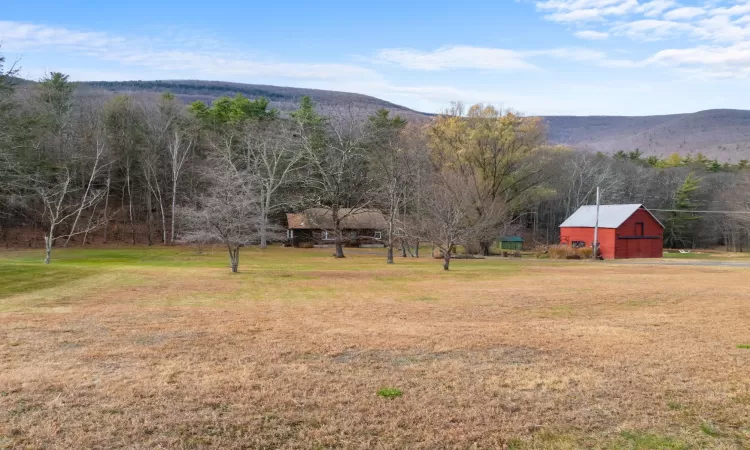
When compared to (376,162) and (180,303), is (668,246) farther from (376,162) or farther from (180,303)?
(180,303)

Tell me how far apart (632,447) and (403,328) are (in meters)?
7.10

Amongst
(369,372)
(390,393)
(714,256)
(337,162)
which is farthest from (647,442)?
(714,256)

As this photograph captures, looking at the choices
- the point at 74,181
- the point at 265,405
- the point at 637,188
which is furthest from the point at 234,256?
the point at 637,188

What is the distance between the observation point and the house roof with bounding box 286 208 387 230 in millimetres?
56438

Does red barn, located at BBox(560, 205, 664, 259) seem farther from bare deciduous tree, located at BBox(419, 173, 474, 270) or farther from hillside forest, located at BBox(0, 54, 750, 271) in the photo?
bare deciduous tree, located at BBox(419, 173, 474, 270)

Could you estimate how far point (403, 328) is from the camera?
12508mm

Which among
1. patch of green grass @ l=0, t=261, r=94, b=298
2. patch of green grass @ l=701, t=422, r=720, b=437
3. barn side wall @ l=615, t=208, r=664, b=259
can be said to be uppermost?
barn side wall @ l=615, t=208, r=664, b=259

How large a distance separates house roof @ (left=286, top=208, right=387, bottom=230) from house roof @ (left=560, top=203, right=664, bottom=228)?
63.9 ft

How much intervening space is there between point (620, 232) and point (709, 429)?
1917 inches

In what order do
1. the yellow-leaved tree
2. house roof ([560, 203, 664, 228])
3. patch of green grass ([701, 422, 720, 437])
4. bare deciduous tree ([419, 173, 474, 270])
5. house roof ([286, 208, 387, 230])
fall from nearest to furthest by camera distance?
patch of green grass ([701, 422, 720, 437]), bare deciduous tree ([419, 173, 474, 270]), the yellow-leaved tree, house roof ([560, 203, 664, 228]), house roof ([286, 208, 387, 230])

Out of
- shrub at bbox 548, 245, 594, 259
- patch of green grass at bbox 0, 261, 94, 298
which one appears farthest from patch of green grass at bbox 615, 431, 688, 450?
shrub at bbox 548, 245, 594, 259

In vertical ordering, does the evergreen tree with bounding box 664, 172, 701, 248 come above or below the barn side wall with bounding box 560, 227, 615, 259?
above

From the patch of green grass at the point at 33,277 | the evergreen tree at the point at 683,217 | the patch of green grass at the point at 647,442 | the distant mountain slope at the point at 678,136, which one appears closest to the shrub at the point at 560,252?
the evergreen tree at the point at 683,217

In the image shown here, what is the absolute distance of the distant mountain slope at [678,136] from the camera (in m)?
142
